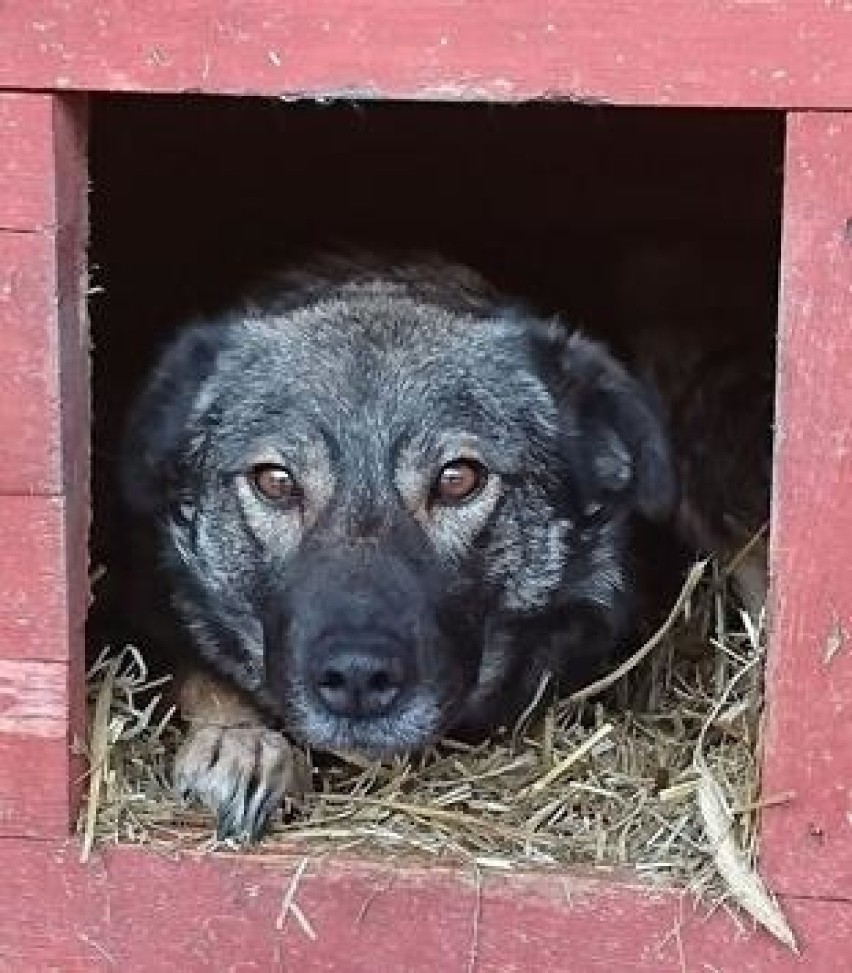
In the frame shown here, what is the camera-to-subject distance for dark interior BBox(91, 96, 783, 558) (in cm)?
439

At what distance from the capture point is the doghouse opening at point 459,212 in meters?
4.22

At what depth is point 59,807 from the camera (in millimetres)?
3107

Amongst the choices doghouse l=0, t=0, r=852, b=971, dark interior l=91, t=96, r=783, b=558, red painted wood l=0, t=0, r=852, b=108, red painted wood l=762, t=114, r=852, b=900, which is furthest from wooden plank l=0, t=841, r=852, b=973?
dark interior l=91, t=96, r=783, b=558

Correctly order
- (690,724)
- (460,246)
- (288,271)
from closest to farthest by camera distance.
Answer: (690,724), (288,271), (460,246)

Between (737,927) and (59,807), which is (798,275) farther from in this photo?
(59,807)

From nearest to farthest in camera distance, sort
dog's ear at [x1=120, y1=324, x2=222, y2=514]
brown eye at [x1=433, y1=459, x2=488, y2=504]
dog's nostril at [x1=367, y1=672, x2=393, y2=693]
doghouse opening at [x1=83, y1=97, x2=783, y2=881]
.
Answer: dog's nostril at [x1=367, y1=672, x2=393, y2=693], brown eye at [x1=433, y1=459, x2=488, y2=504], dog's ear at [x1=120, y1=324, x2=222, y2=514], doghouse opening at [x1=83, y1=97, x2=783, y2=881]

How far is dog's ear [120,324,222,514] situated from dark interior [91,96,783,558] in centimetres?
41

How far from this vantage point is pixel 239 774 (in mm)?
3256

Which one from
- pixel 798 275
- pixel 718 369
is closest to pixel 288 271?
pixel 718 369

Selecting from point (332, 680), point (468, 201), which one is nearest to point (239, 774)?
point (332, 680)

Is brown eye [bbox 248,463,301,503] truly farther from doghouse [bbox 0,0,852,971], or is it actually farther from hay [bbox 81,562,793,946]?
doghouse [bbox 0,0,852,971]

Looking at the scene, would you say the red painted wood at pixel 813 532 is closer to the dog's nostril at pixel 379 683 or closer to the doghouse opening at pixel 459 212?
the dog's nostril at pixel 379 683

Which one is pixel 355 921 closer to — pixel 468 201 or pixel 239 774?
pixel 239 774

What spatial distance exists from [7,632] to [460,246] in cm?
167
